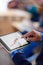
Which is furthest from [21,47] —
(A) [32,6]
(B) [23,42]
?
(A) [32,6]

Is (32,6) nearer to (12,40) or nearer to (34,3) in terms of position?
(34,3)

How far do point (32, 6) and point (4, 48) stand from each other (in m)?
0.29

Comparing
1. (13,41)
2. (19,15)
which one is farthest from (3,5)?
(13,41)

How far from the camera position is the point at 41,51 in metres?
0.54

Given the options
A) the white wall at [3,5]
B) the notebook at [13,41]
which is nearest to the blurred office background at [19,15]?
the white wall at [3,5]

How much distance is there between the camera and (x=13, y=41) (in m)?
0.55

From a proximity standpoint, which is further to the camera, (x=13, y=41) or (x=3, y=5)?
(x=3, y=5)

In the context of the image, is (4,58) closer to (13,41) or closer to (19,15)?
(13,41)

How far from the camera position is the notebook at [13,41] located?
0.51 meters

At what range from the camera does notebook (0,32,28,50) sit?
510 mm

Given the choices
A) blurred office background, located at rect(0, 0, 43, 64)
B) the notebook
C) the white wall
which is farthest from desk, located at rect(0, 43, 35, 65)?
the white wall

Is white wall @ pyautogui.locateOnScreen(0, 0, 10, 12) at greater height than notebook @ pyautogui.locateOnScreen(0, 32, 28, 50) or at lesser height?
greater

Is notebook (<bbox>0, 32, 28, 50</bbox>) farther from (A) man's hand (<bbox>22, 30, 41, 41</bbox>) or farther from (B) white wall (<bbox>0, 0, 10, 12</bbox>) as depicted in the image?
(B) white wall (<bbox>0, 0, 10, 12</bbox>)

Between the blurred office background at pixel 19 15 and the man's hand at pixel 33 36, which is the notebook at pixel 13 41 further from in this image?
the blurred office background at pixel 19 15
